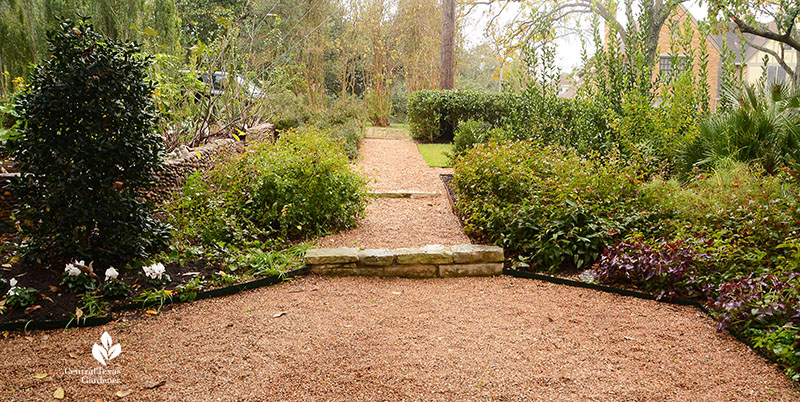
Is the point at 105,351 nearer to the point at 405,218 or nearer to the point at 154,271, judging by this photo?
the point at 154,271

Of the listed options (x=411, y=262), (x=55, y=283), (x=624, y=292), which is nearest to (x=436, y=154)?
(x=411, y=262)

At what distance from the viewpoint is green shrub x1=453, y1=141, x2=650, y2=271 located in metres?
4.45

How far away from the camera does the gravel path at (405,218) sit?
5.07 m

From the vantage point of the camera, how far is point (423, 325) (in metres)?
3.45

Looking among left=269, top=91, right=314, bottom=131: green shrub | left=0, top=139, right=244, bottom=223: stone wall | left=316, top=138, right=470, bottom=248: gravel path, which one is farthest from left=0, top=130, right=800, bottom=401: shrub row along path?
left=269, top=91, right=314, bottom=131: green shrub

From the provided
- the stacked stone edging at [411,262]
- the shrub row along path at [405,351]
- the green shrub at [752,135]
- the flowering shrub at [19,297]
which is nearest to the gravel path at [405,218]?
the stacked stone edging at [411,262]

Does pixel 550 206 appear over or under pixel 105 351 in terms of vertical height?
over

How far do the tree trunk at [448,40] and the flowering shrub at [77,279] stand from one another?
39.2 feet

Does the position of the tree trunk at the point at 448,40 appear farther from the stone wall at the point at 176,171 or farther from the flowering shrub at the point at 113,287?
the flowering shrub at the point at 113,287

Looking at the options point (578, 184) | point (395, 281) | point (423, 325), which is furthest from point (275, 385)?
point (578, 184)

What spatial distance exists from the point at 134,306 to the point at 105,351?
24.2 inches

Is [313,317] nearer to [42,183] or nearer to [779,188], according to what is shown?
[42,183]

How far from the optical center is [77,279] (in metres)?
3.60

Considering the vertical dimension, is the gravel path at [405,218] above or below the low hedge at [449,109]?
below
